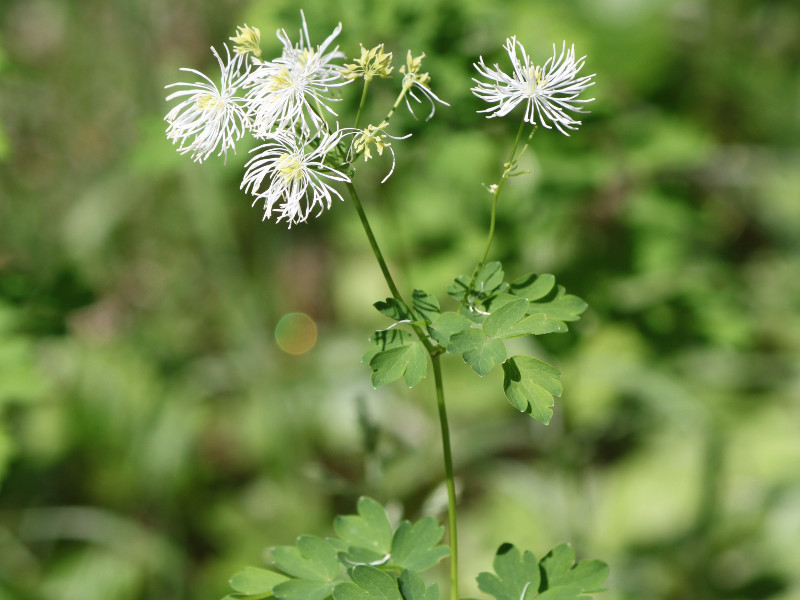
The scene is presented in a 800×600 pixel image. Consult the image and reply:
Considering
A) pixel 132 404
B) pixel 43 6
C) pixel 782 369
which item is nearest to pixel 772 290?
pixel 782 369

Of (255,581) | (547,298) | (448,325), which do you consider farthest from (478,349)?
(255,581)

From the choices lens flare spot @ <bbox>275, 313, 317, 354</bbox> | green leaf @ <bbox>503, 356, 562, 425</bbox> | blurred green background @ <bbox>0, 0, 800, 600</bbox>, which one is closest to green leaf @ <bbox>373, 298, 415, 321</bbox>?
green leaf @ <bbox>503, 356, 562, 425</bbox>

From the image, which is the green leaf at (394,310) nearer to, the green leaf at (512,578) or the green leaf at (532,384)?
the green leaf at (532,384)

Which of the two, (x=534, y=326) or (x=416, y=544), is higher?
(x=534, y=326)

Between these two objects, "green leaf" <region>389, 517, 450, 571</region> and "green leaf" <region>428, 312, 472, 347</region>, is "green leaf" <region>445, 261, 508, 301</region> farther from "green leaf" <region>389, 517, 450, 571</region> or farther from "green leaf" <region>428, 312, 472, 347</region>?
"green leaf" <region>389, 517, 450, 571</region>

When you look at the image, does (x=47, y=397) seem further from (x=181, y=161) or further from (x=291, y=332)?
(x=181, y=161)

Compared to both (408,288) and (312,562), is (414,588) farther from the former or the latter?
(408,288)

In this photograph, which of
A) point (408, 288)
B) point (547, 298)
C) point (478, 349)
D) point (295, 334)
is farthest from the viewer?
point (295, 334)
